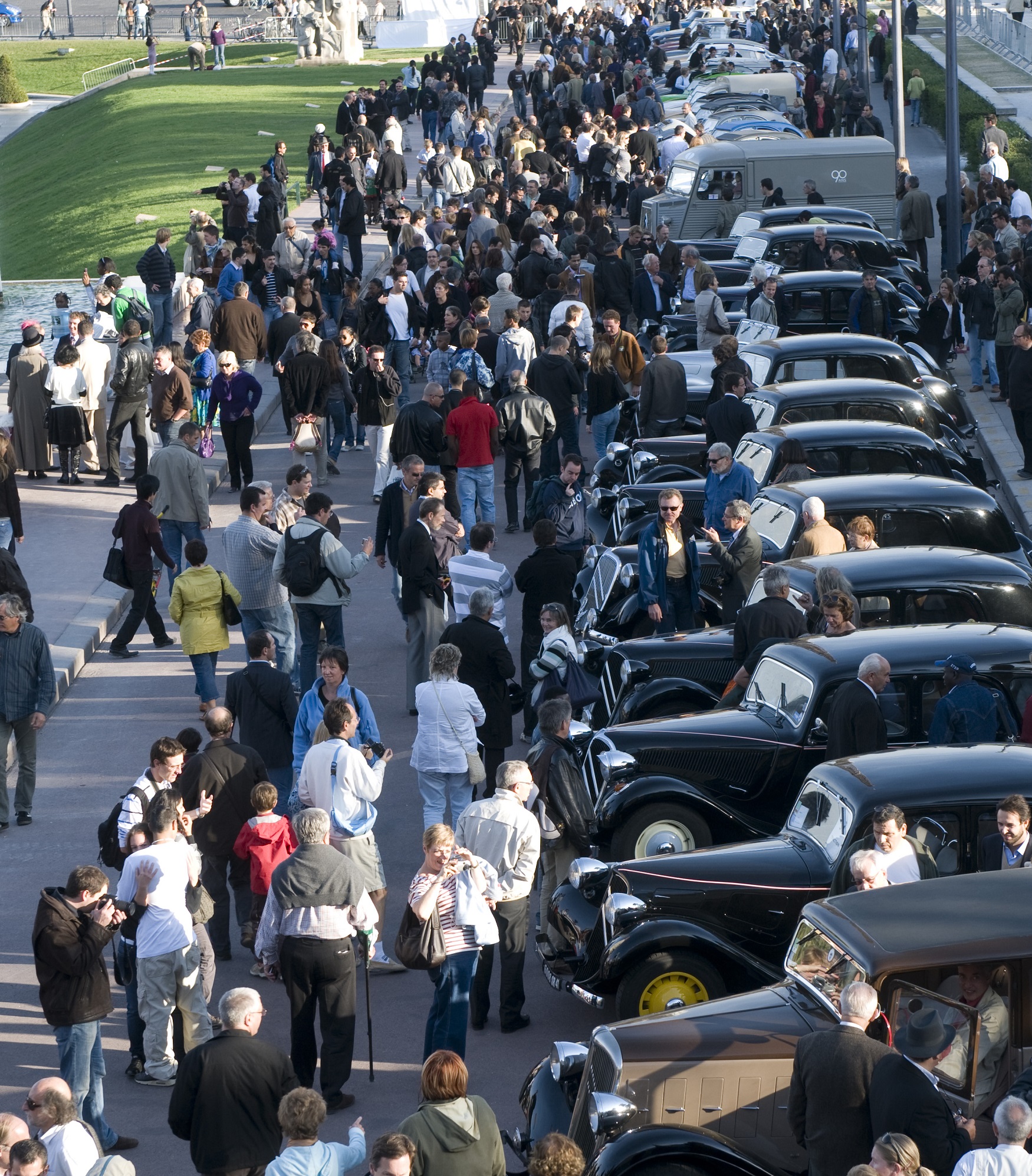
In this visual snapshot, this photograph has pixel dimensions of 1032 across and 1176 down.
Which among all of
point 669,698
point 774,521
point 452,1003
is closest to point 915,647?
point 669,698

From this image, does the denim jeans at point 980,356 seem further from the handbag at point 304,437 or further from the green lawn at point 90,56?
the green lawn at point 90,56

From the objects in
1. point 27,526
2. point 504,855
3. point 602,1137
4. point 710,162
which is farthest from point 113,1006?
point 710,162

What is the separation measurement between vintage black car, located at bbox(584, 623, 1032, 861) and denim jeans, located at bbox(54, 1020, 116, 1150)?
3.27 meters

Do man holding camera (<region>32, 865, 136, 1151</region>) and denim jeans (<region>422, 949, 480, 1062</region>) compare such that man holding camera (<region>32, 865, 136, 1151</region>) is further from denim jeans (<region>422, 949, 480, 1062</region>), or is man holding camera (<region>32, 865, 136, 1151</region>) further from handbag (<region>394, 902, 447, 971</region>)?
denim jeans (<region>422, 949, 480, 1062</region>)

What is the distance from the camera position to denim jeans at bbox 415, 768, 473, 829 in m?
10.6

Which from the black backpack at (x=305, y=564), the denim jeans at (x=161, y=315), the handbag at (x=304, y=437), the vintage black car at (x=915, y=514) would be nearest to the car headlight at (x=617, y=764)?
the vintage black car at (x=915, y=514)

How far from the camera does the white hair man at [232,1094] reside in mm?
6996

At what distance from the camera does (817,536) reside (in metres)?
12.7

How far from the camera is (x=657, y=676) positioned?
40.8ft

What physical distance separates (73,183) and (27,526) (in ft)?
123

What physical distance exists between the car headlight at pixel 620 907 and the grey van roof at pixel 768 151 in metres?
20.4

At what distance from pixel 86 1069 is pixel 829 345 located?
36.4 feet

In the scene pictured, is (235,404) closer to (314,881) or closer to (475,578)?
(475,578)

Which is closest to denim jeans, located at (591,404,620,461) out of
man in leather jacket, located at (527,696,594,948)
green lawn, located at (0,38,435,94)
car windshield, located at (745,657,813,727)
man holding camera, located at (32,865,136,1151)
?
car windshield, located at (745,657,813,727)
